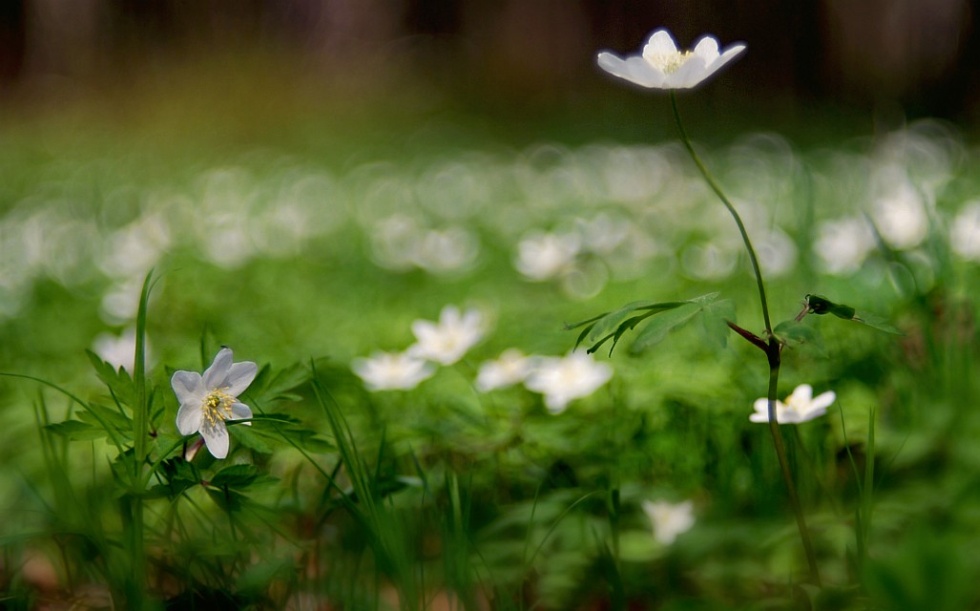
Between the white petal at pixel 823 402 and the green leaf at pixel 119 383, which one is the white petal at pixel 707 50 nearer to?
the white petal at pixel 823 402

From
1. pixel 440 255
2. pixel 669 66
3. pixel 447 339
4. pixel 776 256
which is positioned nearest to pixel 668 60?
pixel 669 66

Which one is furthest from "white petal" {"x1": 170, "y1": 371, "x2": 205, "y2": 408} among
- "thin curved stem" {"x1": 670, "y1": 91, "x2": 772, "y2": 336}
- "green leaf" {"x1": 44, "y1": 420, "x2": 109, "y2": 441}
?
"thin curved stem" {"x1": 670, "y1": 91, "x2": 772, "y2": 336}

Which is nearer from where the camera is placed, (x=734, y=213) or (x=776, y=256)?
(x=734, y=213)

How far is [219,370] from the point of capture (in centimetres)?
99

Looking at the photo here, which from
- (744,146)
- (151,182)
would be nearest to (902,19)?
(744,146)

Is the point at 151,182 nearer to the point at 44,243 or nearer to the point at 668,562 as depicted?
the point at 44,243

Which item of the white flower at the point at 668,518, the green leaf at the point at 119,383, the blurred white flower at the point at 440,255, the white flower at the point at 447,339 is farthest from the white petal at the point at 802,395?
the blurred white flower at the point at 440,255

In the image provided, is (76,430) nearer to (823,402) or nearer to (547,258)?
(823,402)

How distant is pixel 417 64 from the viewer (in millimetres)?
11383

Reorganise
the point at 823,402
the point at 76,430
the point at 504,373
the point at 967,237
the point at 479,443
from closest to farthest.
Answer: the point at 76,430 < the point at 823,402 < the point at 479,443 < the point at 504,373 < the point at 967,237

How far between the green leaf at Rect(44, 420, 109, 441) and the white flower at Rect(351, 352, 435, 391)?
0.65m

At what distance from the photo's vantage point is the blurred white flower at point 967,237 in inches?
78.0

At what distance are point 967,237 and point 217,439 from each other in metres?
1.78

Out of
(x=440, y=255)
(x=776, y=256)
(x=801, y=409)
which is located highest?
(x=801, y=409)
